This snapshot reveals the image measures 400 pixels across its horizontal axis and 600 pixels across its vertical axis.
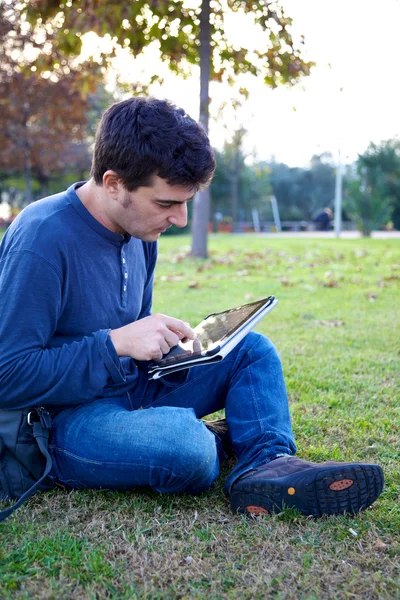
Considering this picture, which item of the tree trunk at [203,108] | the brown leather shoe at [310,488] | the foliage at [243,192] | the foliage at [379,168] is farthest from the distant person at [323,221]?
the brown leather shoe at [310,488]

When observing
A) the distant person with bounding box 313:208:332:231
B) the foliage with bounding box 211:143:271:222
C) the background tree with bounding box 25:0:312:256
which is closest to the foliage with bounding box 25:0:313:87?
the background tree with bounding box 25:0:312:256

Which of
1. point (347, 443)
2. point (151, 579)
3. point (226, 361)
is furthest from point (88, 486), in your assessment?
point (347, 443)

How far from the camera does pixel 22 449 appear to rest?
6.71ft

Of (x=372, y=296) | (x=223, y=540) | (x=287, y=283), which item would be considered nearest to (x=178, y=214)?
(x=223, y=540)

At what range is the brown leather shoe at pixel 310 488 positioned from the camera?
198 centimetres

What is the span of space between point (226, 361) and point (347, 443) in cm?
72

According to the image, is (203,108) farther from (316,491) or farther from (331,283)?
(316,491)

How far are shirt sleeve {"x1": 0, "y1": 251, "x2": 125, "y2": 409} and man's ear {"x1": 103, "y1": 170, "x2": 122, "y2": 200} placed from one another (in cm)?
36

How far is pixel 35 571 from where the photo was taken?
174 cm

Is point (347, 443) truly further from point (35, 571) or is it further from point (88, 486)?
point (35, 571)

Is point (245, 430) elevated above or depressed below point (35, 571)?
above

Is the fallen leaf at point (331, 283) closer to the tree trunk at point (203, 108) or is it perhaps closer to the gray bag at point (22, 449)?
the tree trunk at point (203, 108)

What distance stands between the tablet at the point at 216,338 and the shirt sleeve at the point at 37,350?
23cm

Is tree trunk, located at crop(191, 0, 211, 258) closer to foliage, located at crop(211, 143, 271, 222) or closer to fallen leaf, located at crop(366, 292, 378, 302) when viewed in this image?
fallen leaf, located at crop(366, 292, 378, 302)
